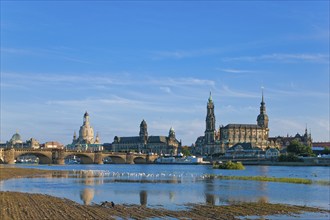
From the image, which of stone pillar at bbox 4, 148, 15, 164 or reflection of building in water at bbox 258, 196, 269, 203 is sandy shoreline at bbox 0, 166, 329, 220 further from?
stone pillar at bbox 4, 148, 15, 164

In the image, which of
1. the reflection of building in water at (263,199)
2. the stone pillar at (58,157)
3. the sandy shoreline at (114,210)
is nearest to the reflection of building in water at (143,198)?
the sandy shoreline at (114,210)

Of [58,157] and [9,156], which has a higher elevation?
[9,156]

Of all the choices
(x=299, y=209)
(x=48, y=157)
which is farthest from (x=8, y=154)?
(x=299, y=209)

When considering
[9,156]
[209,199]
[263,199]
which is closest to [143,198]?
[209,199]

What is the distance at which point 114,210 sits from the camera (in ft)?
115

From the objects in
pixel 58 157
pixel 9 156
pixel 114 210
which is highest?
pixel 9 156

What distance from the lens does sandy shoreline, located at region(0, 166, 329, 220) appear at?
103ft

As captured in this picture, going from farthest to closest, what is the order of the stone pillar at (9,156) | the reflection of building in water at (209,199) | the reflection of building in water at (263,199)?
the stone pillar at (9,156) < the reflection of building in water at (263,199) < the reflection of building in water at (209,199)

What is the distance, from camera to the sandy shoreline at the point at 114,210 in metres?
31.4

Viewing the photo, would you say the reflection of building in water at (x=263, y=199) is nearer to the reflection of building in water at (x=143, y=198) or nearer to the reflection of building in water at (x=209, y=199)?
the reflection of building in water at (x=209, y=199)

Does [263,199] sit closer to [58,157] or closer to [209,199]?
[209,199]

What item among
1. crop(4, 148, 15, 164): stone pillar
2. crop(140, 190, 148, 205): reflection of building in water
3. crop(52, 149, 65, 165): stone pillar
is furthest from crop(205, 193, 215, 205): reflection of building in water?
→ crop(52, 149, 65, 165): stone pillar

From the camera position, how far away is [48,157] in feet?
645

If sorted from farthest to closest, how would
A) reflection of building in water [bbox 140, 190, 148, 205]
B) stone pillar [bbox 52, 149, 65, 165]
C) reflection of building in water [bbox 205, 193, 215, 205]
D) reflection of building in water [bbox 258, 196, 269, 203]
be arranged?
1. stone pillar [bbox 52, 149, 65, 165]
2. reflection of building in water [bbox 258, 196, 269, 203]
3. reflection of building in water [bbox 205, 193, 215, 205]
4. reflection of building in water [bbox 140, 190, 148, 205]
